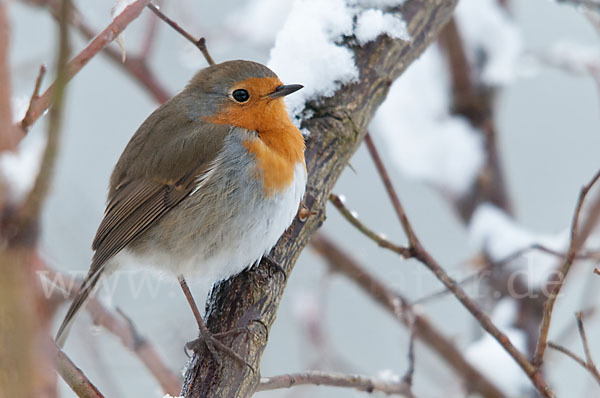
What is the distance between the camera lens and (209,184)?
2330mm

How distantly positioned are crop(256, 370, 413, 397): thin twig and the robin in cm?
33

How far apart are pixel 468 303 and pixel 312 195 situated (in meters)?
0.64

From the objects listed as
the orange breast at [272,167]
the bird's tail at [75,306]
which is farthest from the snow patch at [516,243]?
the bird's tail at [75,306]

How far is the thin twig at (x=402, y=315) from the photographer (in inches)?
112

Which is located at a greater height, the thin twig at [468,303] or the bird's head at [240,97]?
the bird's head at [240,97]

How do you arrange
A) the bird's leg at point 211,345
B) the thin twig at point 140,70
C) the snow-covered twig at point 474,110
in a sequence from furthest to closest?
the snow-covered twig at point 474,110, the thin twig at point 140,70, the bird's leg at point 211,345

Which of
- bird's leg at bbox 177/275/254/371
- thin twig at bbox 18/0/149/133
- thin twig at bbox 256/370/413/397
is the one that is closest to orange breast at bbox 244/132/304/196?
bird's leg at bbox 177/275/254/371

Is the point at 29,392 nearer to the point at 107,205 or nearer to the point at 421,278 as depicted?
the point at 107,205

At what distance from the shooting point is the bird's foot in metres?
1.85

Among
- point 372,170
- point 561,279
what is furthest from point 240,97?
point 372,170

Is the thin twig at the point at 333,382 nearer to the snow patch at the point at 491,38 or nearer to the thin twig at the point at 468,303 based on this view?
the thin twig at the point at 468,303

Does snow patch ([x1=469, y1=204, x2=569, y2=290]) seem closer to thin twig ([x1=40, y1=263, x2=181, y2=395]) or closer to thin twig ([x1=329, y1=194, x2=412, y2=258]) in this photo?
thin twig ([x1=329, y1=194, x2=412, y2=258])

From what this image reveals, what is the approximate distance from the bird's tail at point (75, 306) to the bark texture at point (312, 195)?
1.49ft

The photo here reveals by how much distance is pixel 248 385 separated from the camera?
184cm
